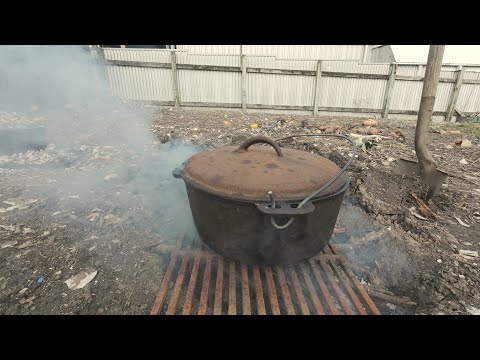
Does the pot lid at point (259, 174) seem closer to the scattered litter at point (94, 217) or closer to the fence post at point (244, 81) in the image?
the scattered litter at point (94, 217)

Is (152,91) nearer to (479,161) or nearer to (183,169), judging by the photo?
(183,169)

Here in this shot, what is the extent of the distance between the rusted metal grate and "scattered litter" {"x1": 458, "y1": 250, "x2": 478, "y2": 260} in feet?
4.73

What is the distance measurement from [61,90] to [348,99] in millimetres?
9448

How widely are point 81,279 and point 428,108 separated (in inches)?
197

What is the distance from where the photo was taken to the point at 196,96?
30.1ft

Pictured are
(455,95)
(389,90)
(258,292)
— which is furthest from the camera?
(455,95)

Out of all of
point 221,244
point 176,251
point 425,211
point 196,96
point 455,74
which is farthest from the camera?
point 455,74

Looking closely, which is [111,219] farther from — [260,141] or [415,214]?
[415,214]

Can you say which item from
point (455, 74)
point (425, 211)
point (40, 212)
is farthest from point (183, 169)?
point (455, 74)

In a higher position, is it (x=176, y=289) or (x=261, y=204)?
(x=261, y=204)

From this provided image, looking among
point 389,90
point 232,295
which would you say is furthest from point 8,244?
point 389,90

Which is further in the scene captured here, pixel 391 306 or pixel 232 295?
pixel 391 306

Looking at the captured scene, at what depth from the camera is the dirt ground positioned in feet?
7.03

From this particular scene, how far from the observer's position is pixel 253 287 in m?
2.23
